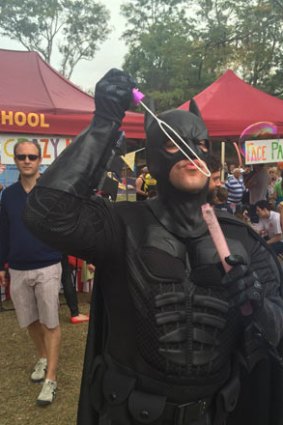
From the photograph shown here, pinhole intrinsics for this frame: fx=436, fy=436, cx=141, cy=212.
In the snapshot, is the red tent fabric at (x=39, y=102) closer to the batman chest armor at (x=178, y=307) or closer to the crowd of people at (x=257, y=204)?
the crowd of people at (x=257, y=204)

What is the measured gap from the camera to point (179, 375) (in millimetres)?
1477

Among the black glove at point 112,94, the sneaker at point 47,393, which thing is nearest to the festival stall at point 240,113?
the sneaker at point 47,393

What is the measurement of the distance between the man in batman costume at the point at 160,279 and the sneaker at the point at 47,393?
5.23 ft

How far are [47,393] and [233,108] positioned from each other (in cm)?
584

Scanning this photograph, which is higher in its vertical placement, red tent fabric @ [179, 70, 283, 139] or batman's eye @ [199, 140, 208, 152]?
red tent fabric @ [179, 70, 283, 139]

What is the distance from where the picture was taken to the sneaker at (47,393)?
3.11 m

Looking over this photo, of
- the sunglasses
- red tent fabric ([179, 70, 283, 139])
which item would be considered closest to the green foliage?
red tent fabric ([179, 70, 283, 139])

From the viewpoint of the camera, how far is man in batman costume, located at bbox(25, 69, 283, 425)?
141 centimetres

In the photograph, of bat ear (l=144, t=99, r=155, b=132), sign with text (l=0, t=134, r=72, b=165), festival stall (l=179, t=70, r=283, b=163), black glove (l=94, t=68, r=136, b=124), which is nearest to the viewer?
black glove (l=94, t=68, r=136, b=124)

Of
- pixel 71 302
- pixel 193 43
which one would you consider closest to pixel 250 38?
pixel 193 43

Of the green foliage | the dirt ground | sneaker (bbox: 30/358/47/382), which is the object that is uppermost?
the green foliage

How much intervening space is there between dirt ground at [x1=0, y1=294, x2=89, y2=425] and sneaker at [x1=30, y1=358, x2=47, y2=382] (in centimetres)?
5

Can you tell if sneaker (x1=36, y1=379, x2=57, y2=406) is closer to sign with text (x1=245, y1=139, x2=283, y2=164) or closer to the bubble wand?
the bubble wand

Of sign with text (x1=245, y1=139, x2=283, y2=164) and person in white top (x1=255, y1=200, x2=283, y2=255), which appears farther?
sign with text (x1=245, y1=139, x2=283, y2=164)
